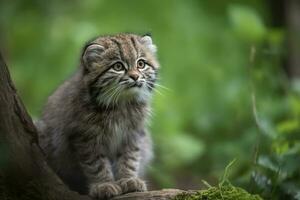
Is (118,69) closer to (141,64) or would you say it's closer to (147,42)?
(141,64)

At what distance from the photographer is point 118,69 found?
22.1 ft

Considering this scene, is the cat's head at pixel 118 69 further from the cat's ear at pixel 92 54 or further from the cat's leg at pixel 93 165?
the cat's leg at pixel 93 165

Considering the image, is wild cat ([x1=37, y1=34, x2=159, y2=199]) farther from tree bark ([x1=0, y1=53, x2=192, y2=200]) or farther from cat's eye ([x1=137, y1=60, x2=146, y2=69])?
tree bark ([x1=0, y1=53, x2=192, y2=200])

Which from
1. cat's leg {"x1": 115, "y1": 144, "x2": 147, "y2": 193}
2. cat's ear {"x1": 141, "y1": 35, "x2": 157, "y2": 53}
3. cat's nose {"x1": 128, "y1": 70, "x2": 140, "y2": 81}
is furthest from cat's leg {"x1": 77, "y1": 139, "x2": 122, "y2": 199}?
cat's ear {"x1": 141, "y1": 35, "x2": 157, "y2": 53}

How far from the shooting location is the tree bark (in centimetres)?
530

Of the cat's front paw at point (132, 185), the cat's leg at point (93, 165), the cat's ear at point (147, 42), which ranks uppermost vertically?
the cat's ear at point (147, 42)

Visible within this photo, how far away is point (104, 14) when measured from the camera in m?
11.3

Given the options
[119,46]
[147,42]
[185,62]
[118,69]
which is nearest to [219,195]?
[118,69]

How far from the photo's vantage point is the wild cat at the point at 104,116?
261 inches

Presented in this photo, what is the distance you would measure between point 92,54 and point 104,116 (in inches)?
20.6

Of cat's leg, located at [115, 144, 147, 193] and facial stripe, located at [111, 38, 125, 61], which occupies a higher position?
facial stripe, located at [111, 38, 125, 61]

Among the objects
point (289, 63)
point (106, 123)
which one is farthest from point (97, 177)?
point (289, 63)

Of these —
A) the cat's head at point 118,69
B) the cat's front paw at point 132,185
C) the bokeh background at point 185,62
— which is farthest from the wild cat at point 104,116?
the bokeh background at point 185,62

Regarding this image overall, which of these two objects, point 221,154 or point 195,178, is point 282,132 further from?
point 195,178
